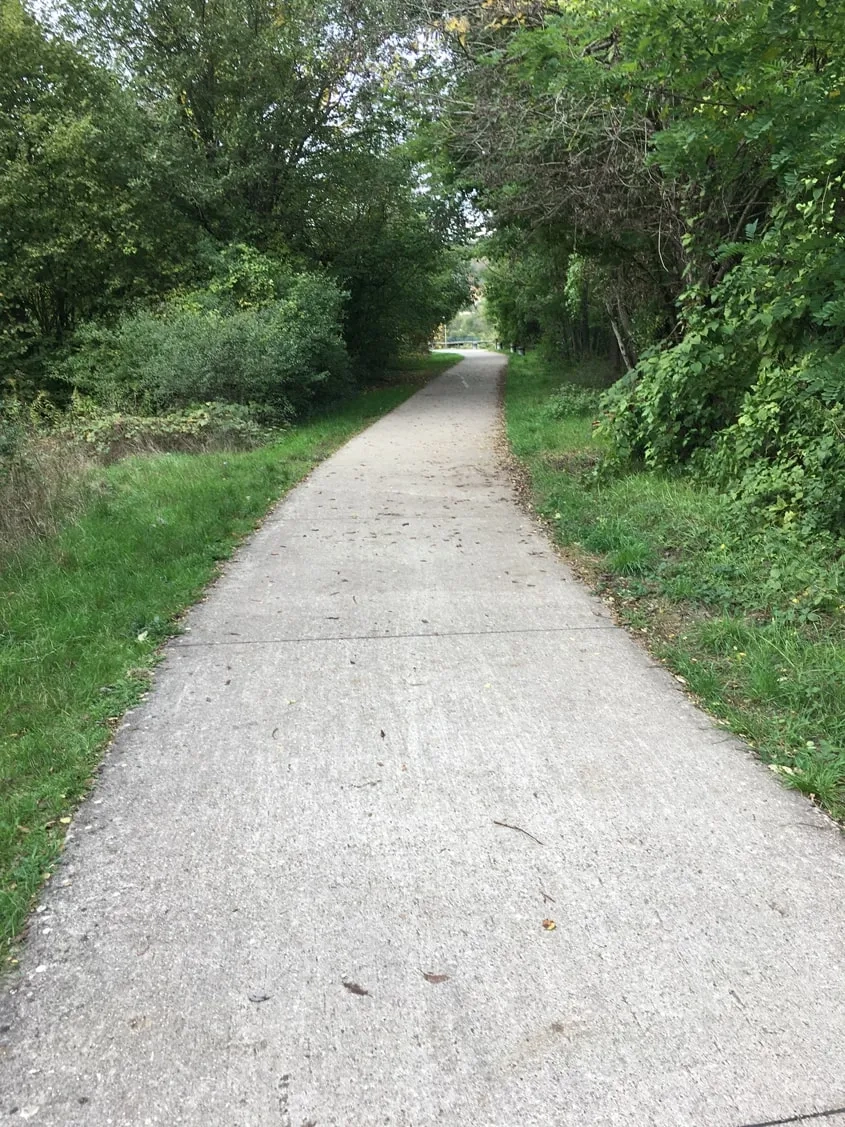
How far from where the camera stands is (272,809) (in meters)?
3.18

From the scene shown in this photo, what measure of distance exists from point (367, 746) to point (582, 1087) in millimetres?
1872

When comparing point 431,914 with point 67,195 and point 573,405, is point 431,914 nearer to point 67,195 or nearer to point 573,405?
point 573,405

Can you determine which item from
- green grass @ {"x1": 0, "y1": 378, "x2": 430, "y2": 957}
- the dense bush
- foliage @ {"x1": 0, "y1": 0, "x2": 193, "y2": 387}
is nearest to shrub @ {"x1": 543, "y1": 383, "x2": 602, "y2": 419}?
the dense bush

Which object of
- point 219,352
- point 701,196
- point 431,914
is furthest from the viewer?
point 219,352

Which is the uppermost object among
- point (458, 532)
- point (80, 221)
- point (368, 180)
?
point (368, 180)

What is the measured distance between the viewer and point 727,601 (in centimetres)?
523

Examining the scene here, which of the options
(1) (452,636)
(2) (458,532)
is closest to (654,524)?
(2) (458,532)

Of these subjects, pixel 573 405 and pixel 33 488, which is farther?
pixel 573 405

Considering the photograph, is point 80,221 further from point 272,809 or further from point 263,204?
point 272,809

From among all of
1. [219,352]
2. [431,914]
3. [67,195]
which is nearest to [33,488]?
[219,352]

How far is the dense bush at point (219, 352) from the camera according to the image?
1382cm

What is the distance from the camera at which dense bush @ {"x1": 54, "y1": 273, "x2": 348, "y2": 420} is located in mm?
13820

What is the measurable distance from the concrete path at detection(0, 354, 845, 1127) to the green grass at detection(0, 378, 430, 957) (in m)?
0.17

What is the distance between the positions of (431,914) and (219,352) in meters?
12.7
